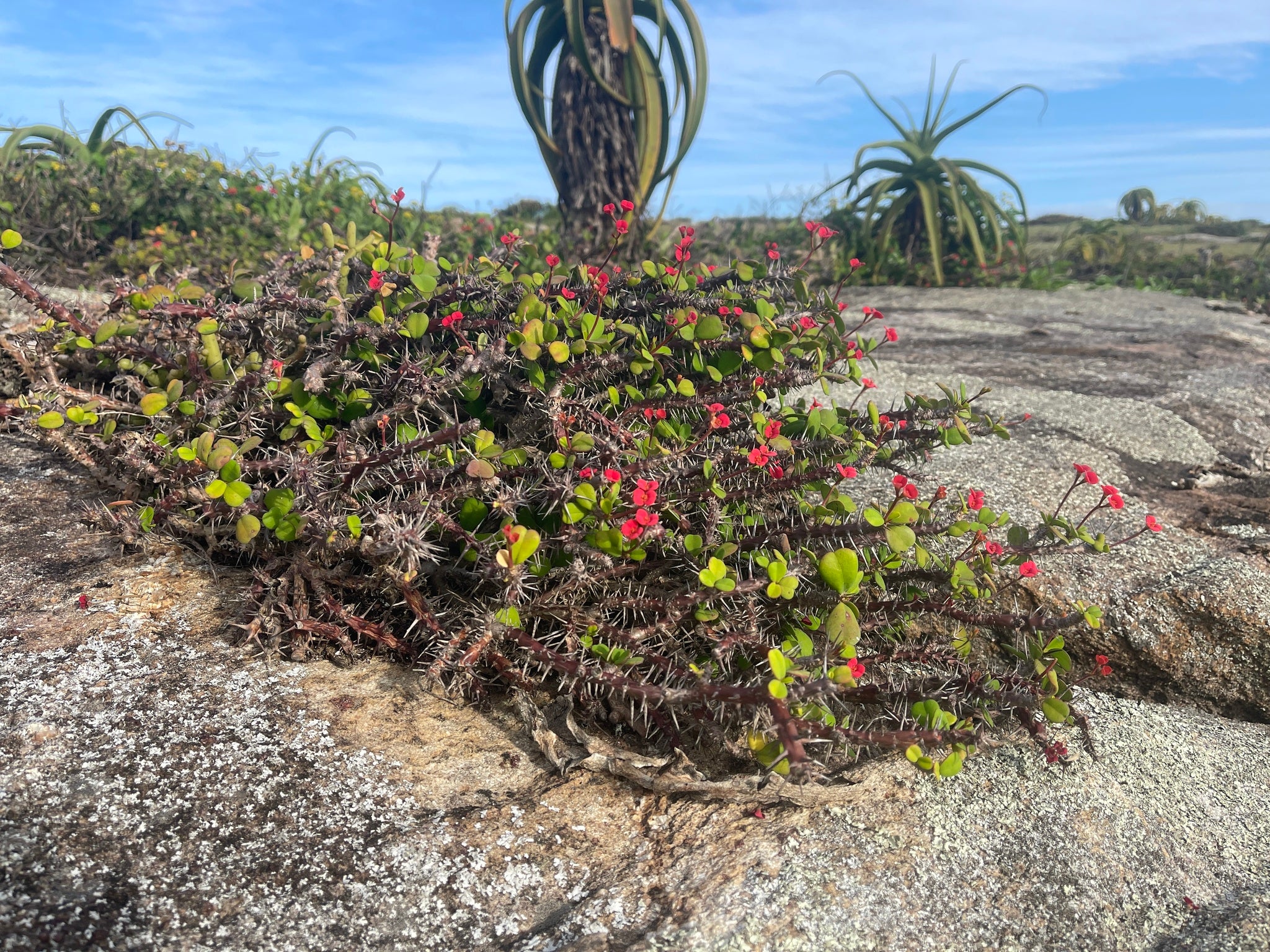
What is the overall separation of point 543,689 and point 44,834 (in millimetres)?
968

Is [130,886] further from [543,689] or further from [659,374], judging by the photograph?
[659,374]

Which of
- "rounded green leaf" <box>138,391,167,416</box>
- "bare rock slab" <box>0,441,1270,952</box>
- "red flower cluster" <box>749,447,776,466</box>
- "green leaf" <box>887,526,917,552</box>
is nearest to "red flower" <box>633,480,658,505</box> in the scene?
"red flower cluster" <box>749,447,776,466</box>

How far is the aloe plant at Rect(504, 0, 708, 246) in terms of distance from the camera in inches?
281

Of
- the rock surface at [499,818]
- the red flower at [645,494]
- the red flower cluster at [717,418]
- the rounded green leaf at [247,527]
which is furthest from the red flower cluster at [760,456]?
the rounded green leaf at [247,527]

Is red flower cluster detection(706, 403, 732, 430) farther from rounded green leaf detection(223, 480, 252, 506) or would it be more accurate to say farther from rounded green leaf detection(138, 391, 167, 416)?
rounded green leaf detection(138, 391, 167, 416)

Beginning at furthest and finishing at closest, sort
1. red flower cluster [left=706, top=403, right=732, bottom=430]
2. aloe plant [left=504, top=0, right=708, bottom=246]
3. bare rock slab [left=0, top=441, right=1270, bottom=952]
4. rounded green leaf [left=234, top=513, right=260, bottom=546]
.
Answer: aloe plant [left=504, top=0, right=708, bottom=246] → red flower cluster [left=706, top=403, right=732, bottom=430] → rounded green leaf [left=234, top=513, right=260, bottom=546] → bare rock slab [left=0, top=441, right=1270, bottom=952]

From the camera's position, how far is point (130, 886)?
1.42 meters

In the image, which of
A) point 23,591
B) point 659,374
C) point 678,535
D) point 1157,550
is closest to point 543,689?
point 678,535

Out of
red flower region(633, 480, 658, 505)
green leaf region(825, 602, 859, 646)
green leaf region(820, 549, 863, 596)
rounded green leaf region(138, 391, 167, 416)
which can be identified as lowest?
green leaf region(825, 602, 859, 646)

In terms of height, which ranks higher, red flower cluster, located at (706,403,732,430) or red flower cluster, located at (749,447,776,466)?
red flower cluster, located at (706,403,732,430)

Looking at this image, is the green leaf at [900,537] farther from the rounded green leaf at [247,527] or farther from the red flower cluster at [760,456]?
the rounded green leaf at [247,527]

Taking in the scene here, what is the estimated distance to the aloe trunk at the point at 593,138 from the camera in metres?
7.16

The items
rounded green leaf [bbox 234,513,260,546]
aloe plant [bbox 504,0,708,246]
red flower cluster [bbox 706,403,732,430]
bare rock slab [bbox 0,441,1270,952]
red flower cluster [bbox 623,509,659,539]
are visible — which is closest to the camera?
bare rock slab [bbox 0,441,1270,952]

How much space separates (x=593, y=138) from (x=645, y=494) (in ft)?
20.5
